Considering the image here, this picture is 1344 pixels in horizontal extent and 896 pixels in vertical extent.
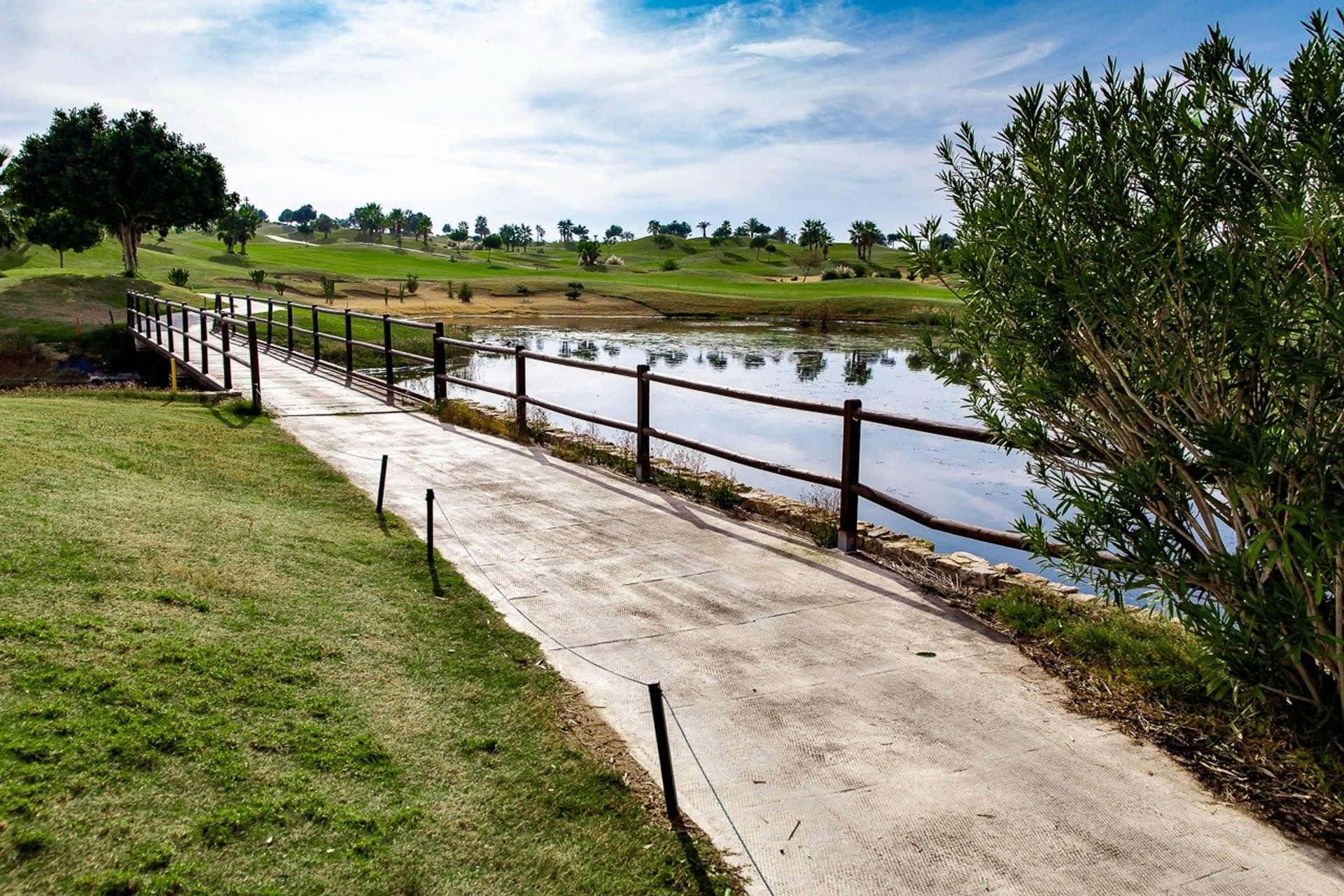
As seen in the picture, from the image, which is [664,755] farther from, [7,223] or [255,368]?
[7,223]

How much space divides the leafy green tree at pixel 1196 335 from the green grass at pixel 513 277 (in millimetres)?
36936

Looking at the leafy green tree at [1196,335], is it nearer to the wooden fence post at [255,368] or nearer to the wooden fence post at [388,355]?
the wooden fence post at [255,368]

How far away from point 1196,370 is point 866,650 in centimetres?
215

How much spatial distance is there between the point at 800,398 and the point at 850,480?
50.8ft

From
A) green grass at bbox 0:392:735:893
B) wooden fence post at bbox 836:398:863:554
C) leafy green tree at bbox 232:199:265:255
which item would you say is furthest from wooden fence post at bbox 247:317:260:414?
leafy green tree at bbox 232:199:265:255

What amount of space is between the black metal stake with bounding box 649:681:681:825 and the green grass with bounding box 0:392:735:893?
0.09 metres

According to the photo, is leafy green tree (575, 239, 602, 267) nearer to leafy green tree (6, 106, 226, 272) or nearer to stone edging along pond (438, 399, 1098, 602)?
leafy green tree (6, 106, 226, 272)

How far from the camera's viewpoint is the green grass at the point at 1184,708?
342 centimetres

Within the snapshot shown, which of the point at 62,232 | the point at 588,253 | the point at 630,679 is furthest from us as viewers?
the point at 588,253

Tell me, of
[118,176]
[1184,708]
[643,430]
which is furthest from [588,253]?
[1184,708]

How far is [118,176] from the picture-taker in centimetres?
3903

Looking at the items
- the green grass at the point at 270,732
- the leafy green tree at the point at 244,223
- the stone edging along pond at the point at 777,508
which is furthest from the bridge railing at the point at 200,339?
the leafy green tree at the point at 244,223

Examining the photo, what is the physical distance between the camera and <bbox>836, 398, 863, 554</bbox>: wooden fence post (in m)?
6.50

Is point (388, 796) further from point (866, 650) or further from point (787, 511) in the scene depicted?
point (787, 511)
